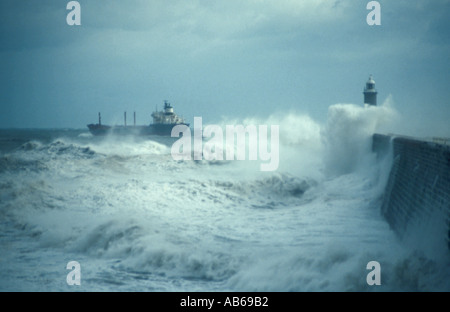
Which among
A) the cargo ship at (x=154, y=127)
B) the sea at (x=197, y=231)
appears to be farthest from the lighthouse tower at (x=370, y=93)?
the cargo ship at (x=154, y=127)

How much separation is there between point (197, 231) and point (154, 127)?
158ft

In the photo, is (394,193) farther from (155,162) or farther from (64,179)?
(155,162)

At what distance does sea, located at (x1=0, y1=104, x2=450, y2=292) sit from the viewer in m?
6.40

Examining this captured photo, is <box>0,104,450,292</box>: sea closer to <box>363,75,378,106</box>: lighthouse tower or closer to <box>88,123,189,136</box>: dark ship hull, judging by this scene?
<box>363,75,378,106</box>: lighthouse tower

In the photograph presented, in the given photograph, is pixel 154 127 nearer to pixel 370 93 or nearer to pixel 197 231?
pixel 370 93

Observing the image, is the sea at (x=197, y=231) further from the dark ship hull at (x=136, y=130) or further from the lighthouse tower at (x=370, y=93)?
the dark ship hull at (x=136, y=130)

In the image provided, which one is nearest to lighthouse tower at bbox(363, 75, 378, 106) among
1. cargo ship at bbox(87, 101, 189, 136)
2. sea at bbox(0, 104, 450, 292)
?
sea at bbox(0, 104, 450, 292)

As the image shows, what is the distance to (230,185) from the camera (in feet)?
51.6

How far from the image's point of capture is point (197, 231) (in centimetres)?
959

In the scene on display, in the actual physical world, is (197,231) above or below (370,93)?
below

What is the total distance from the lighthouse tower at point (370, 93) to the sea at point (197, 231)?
11743 millimetres

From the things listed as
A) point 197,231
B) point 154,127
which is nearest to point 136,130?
point 154,127
